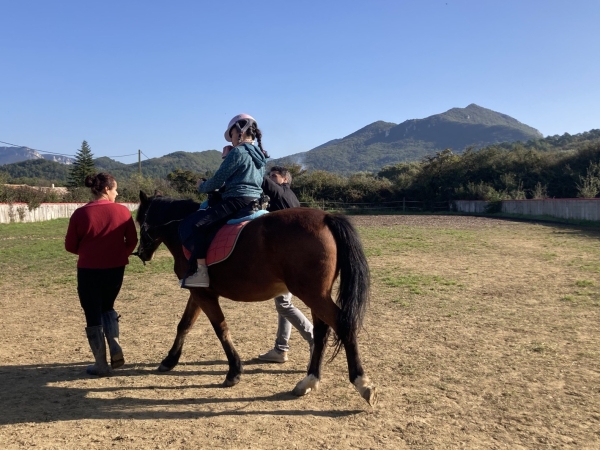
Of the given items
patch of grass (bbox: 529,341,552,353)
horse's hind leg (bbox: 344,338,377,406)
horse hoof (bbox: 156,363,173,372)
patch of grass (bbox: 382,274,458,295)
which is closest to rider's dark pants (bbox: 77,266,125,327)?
horse hoof (bbox: 156,363,173,372)

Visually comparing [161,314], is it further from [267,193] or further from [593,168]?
[593,168]

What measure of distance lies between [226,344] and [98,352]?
1433 millimetres

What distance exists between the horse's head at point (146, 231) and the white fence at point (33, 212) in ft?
90.0

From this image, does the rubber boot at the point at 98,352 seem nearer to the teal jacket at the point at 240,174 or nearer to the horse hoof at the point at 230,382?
the horse hoof at the point at 230,382

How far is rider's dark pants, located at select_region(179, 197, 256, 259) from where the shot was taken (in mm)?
4777

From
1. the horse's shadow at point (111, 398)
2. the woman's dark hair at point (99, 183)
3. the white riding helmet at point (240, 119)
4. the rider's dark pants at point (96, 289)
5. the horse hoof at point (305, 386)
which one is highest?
the white riding helmet at point (240, 119)

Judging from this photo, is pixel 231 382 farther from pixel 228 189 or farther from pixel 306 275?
pixel 228 189

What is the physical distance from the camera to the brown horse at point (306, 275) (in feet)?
13.9

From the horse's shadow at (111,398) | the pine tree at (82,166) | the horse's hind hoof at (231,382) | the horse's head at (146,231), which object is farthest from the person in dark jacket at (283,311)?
the pine tree at (82,166)

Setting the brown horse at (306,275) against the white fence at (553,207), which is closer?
the brown horse at (306,275)

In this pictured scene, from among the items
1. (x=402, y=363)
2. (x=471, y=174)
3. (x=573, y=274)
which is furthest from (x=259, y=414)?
(x=471, y=174)

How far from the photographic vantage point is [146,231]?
5.68 metres

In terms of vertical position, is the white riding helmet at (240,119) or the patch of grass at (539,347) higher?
the white riding helmet at (240,119)

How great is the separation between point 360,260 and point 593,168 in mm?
47413
